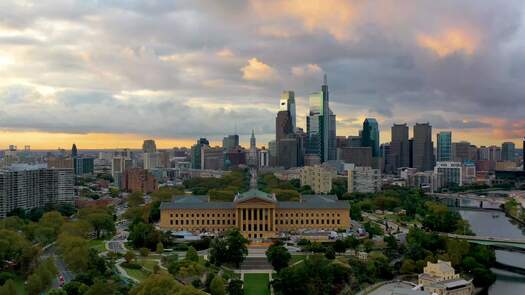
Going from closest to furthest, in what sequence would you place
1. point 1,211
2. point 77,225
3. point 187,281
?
point 187,281
point 77,225
point 1,211

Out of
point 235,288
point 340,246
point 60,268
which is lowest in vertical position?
point 60,268

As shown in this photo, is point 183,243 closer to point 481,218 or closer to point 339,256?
point 339,256

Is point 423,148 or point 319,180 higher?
point 423,148

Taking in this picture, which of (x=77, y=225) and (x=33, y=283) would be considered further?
(x=77, y=225)

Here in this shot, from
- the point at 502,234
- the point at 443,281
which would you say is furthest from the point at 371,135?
the point at 443,281

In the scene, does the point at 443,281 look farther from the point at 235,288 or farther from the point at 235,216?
the point at 235,216

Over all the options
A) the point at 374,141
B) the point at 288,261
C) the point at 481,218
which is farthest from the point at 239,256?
the point at 374,141

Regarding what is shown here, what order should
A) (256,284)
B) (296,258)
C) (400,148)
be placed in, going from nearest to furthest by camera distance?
(256,284)
(296,258)
(400,148)
